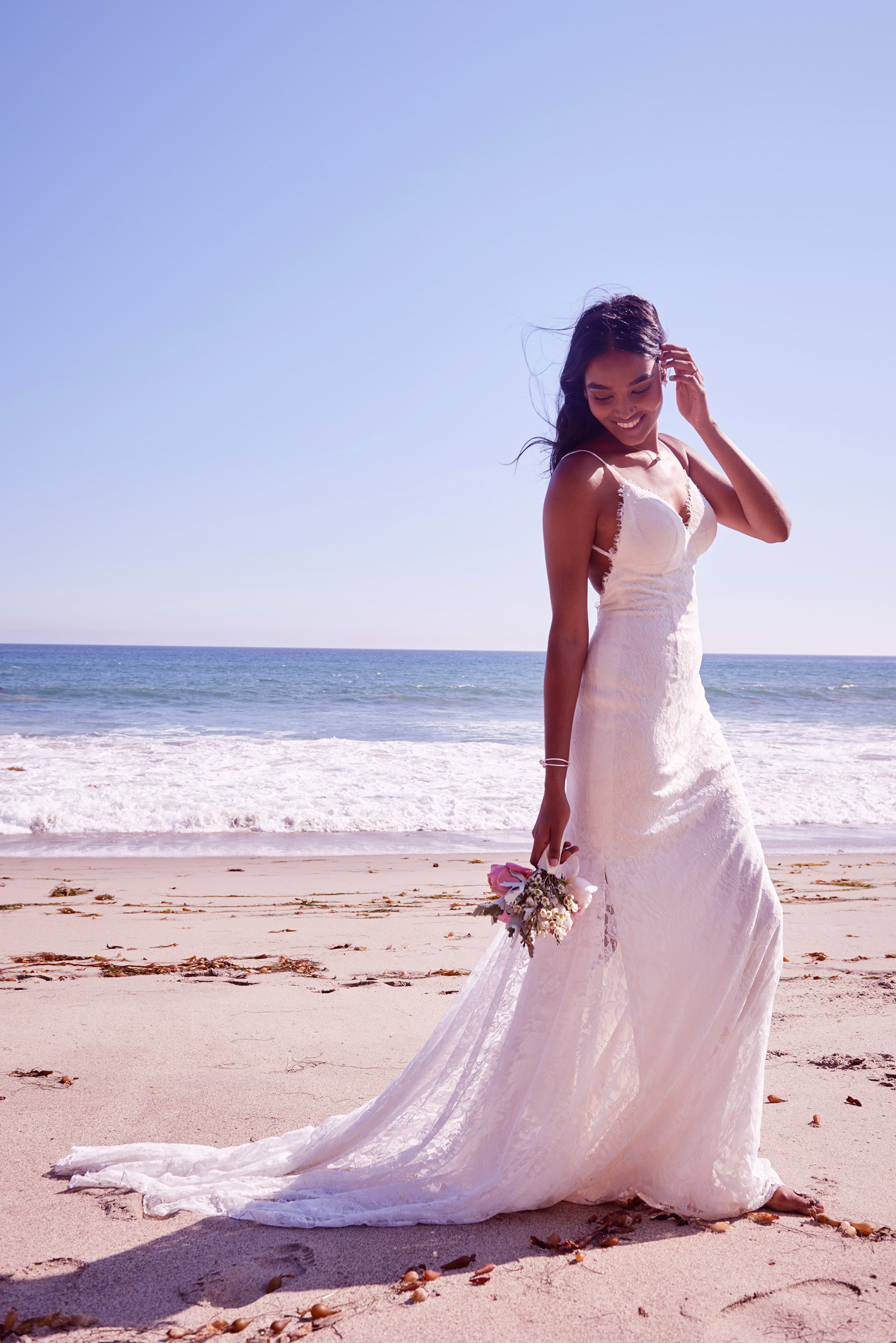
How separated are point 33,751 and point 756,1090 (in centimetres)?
1601

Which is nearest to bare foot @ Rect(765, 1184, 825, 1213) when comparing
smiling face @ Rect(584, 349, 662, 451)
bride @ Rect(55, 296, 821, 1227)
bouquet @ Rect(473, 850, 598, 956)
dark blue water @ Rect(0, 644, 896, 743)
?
bride @ Rect(55, 296, 821, 1227)

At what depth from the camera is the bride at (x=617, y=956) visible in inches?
89.4

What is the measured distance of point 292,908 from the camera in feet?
21.6

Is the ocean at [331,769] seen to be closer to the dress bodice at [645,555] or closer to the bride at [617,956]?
the bride at [617,956]

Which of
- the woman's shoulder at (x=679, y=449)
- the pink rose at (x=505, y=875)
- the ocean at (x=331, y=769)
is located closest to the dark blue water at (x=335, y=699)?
the ocean at (x=331, y=769)

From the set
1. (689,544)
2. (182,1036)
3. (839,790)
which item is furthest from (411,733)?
(689,544)

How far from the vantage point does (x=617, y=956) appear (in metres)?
2.30

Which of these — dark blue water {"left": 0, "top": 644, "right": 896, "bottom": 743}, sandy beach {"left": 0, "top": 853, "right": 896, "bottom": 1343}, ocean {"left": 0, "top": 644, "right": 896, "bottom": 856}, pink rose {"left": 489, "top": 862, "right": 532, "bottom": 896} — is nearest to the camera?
sandy beach {"left": 0, "top": 853, "right": 896, "bottom": 1343}

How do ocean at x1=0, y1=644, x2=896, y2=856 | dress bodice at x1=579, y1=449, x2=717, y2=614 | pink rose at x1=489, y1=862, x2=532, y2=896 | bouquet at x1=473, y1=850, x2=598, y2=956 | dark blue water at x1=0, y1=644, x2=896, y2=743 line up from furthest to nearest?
dark blue water at x1=0, y1=644, x2=896, y2=743, ocean at x1=0, y1=644, x2=896, y2=856, dress bodice at x1=579, y1=449, x2=717, y2=614, pink rose at x1=489, y1=862, x2=532, y2=896, bouquet at x1=473, y1=850, x2=598, y2=956

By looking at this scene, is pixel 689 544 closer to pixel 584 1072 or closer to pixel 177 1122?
pixel 584 1072

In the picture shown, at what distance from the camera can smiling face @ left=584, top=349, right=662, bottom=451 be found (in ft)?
7.89

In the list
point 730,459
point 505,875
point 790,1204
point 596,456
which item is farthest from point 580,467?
point 790,1204

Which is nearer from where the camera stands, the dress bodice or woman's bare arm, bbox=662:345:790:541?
the dress bodice

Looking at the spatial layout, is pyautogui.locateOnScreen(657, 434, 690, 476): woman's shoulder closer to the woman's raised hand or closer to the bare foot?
the woman's raised hand
